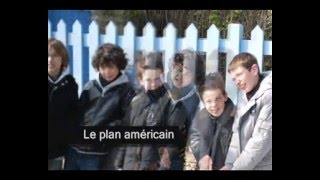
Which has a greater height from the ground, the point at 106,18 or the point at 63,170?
the point at 106,18

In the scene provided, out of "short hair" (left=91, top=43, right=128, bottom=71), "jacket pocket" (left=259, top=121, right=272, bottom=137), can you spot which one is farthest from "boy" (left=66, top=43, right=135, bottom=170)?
"jacket pocket" (left=259, top=121, right=272, bottom=137)

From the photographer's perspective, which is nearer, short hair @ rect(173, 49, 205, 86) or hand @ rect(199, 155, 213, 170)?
short hair @ rect(173, 49, 205, 86)

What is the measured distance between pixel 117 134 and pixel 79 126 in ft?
1.21

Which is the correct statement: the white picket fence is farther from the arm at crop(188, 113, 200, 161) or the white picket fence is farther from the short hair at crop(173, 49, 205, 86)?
the arm at crop(188, 113, 200, 161)

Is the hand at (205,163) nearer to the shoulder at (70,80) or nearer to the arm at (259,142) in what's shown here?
the arm at (259,142)

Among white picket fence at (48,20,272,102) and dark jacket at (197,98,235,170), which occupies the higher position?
white picket fence at (48,20,272,102)

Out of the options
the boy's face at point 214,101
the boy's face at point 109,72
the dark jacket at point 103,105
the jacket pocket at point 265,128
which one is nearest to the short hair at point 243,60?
the boy's face at point 214,101

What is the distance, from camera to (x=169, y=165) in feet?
17.2

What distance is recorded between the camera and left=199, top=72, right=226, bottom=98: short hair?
5.15 m

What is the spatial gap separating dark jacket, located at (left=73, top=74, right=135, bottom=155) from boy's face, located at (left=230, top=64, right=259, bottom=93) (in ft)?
3.21

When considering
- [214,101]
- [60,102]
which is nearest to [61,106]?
[60,102]

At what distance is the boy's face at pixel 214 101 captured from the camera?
519cm
